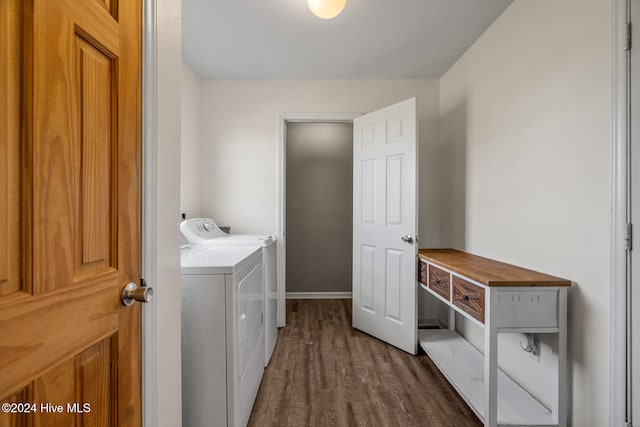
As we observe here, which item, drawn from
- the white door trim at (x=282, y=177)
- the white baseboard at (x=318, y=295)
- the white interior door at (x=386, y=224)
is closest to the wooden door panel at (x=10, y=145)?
the white interior door at (x=386, y=224)

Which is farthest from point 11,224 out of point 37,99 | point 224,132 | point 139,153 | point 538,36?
point 224,132

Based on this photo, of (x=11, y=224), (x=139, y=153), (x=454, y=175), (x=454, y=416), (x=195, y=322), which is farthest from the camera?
(x=454, y=175)

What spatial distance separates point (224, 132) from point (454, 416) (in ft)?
9.92

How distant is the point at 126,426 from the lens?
781 millimetres

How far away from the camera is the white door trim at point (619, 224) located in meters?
1.21

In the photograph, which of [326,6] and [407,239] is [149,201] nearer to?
[326,6]

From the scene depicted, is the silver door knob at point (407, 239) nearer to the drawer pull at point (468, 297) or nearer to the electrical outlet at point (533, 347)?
the drawer pull at point (468, 297)

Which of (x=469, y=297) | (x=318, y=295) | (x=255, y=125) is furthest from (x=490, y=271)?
(x=318, y=295)

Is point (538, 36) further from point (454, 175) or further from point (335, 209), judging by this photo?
point (335, 209)

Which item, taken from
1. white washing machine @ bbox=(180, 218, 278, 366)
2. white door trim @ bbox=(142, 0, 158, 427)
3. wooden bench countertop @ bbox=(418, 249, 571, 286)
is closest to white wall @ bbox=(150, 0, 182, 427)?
white door trim @ bbox=(142, 0, 158, 427)

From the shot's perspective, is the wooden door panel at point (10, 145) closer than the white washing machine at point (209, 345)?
Yes

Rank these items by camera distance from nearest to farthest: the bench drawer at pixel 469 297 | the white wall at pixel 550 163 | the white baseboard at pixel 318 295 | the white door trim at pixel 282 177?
1. the white wall at pixel 550 163
2. the bench drawer at pixel 469 297
3. the white door trim at pixel 282 177
4. the white baseboard at pixel 318 295

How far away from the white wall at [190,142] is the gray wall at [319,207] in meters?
1.32

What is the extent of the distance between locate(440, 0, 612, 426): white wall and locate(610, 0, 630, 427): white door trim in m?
0.04
